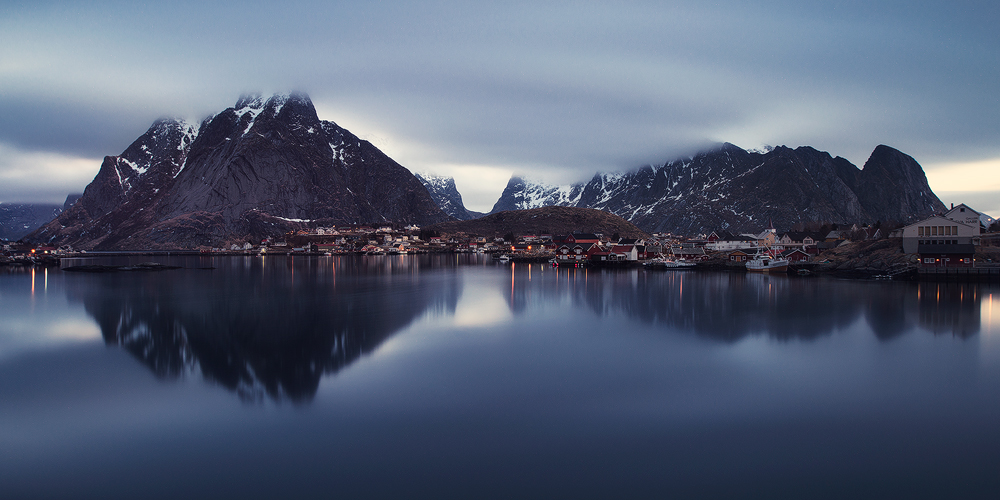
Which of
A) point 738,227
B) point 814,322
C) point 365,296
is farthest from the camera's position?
point 738,227

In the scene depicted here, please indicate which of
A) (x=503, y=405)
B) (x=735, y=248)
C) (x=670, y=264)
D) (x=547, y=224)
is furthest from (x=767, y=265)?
(x=547, y=224)

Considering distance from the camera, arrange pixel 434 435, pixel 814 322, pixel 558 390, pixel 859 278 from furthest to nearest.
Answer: pixel 859 278 < pixel 814 322 < pixel 558 390 < pixel 434 435

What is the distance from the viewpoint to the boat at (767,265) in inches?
1773

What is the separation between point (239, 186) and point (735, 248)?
12142cm

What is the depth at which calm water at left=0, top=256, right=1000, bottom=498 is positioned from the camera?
712 centimetres

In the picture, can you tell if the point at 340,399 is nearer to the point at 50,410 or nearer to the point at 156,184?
the point at 50,410

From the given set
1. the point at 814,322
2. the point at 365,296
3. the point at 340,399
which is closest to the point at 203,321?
the point at 365,296

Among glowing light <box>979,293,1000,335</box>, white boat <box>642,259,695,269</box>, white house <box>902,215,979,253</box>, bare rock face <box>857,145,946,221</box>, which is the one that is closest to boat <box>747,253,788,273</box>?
white boat <box>642,259,695,269</box>

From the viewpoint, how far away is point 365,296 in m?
29.5

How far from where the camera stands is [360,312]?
908 inches

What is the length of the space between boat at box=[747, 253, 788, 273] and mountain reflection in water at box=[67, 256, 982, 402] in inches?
298

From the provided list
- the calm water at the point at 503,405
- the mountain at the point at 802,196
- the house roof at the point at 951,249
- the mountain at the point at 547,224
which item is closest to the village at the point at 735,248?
the house roof at the point at 951,249

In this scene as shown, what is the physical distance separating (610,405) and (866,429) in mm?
4481

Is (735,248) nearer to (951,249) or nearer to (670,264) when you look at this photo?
(670,264)
